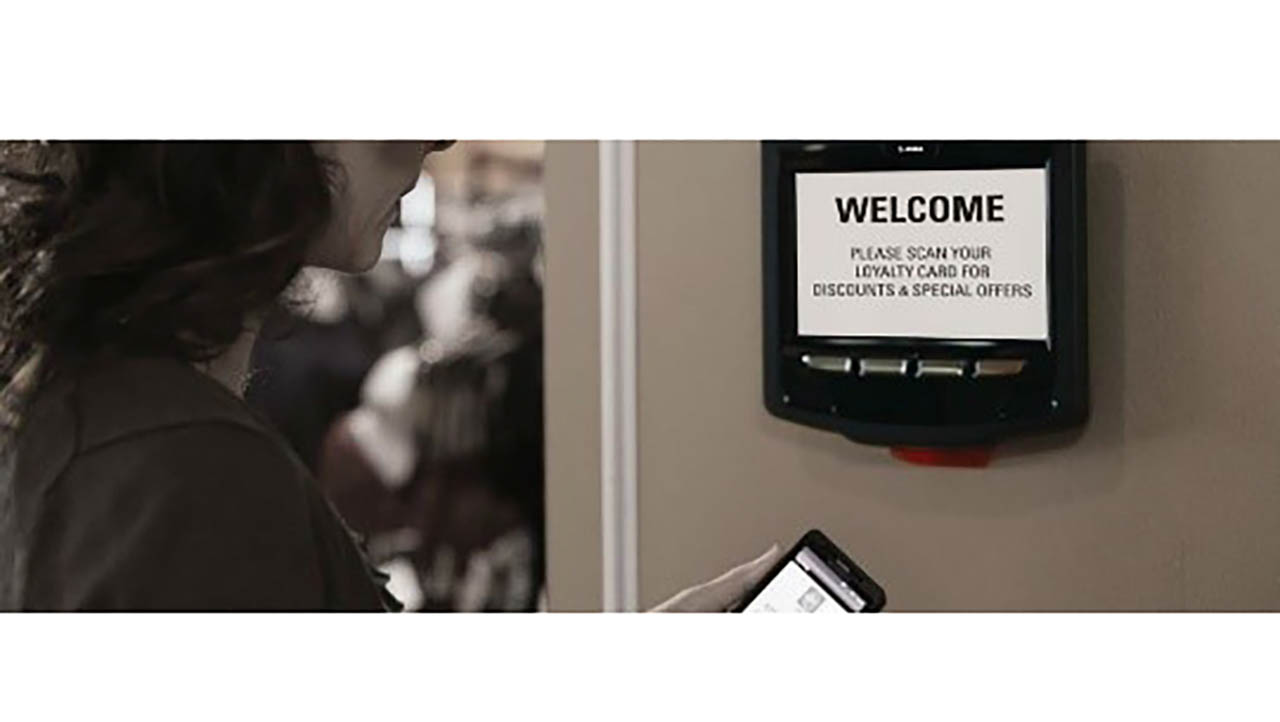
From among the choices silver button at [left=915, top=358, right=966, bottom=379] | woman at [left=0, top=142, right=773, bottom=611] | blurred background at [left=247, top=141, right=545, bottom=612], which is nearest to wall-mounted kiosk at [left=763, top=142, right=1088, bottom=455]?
silver button at [left=915, top=358, right=966, bottom=379]

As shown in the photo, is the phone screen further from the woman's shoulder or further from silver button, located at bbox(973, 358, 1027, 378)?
the woman's shoulder

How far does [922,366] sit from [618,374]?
0.17 meters

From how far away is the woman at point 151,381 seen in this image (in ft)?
3.03

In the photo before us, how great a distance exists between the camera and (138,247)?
94 centimetres

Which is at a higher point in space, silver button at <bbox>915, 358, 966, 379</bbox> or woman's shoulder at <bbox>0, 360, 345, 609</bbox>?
silver button at <bbox>915, 358, 966, 379</bbox>

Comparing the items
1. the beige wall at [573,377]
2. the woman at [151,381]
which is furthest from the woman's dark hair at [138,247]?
the beige wall at [573,377]

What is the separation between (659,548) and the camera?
1005 millimetres

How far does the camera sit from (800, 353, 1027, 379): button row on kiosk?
37.4 inches

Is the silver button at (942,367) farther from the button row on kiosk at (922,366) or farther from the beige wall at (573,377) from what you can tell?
the beige wall at (573,377)

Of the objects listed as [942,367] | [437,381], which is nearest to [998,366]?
[942,367]
